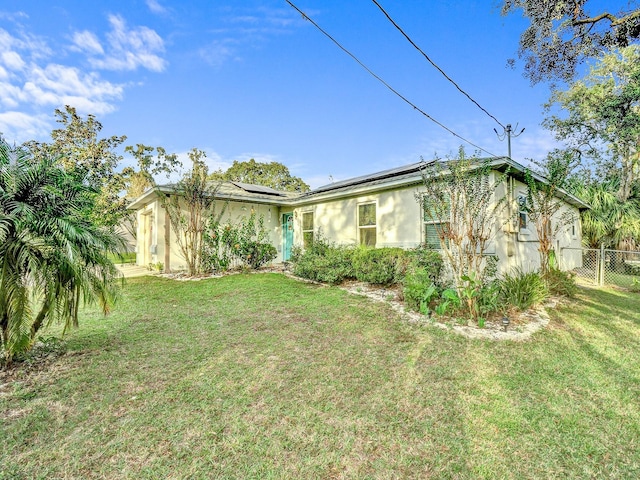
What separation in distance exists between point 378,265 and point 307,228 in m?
4.89

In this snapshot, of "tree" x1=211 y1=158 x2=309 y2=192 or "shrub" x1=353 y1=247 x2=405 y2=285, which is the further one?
"tree" x1=211 y1=158 x2=309 y2=192

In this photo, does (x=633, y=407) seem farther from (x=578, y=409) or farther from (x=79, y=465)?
(x=79, y=465)

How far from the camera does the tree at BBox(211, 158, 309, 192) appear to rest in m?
32.8

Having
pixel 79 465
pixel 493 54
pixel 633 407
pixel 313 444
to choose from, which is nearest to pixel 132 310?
pixel 79 465

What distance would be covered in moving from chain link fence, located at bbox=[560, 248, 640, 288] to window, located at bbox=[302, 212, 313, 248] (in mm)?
8823

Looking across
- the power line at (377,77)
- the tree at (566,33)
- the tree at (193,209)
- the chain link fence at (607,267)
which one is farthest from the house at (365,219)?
the tree at (566,33)

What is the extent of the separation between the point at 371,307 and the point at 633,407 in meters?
3.51

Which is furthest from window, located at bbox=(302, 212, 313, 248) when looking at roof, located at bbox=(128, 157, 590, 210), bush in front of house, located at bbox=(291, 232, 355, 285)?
bush in front of house, located at bbox=(291, 232, 355, 285)

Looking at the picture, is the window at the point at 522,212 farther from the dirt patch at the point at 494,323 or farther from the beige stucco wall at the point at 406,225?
the dirt patch at the point at 494,323

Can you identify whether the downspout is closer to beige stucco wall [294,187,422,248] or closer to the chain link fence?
beige stucco wall [294,187,422,248]

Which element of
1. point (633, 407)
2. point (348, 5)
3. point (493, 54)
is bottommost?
point (633, 407)

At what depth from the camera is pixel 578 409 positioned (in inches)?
105

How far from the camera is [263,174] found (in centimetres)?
3338

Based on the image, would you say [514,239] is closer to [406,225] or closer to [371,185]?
[406,225]
